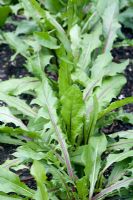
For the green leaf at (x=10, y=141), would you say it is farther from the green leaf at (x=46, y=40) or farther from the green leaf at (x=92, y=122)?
the green leaf at (x=46, y=40)

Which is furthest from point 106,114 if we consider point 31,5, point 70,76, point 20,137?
point 31,5

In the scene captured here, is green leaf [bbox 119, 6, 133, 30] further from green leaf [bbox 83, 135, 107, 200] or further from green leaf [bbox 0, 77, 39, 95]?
green leaf [bbox 83, 135, 107, 200]

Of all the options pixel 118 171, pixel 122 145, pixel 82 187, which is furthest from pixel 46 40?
pixel 82 187

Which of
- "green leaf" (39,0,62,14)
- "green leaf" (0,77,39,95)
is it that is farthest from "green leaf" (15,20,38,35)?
"green leaf" (0,77,39,95)

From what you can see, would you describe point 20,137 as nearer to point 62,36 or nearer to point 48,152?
point 48,152

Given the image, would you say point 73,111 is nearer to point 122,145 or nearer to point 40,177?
point 122,145

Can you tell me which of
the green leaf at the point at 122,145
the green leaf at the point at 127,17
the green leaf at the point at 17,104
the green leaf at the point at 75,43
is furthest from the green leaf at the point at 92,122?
the green leaf at the point at 127,17
